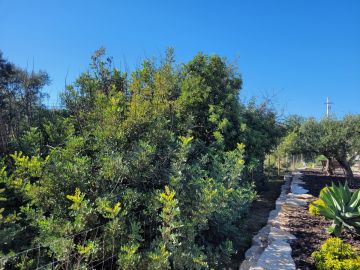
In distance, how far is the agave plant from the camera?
5555 millimetres

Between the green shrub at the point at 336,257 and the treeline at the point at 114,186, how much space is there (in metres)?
1.23

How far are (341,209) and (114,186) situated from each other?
15.2 feet

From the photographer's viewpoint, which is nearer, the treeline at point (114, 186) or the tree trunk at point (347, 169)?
the treeline at point (114, 186)

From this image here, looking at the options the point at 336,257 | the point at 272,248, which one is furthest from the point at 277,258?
the point at 336,257

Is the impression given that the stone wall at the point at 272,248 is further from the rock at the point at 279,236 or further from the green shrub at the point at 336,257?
the green shrub at the point at 336,257

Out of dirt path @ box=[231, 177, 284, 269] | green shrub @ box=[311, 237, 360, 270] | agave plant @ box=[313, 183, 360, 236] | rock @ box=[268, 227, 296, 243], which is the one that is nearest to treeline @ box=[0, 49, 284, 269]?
dirt path @ box=[231, 177, 284, 269]

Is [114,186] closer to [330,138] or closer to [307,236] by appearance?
[307,236]

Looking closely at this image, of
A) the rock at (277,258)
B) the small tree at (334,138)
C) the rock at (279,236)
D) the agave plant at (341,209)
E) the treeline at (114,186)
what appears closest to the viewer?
the treeline at (114,186)

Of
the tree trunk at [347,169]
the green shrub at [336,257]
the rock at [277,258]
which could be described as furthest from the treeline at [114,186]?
the tree trunk at [347,169]

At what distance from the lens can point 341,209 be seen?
575cm

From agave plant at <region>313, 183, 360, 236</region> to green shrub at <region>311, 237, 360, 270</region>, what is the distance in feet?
3.13

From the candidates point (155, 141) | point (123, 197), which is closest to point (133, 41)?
point (155, 141)

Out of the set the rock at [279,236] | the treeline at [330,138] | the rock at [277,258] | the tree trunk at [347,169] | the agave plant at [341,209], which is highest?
the treeline at [330,138]

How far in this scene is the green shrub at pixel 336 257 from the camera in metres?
4.06
